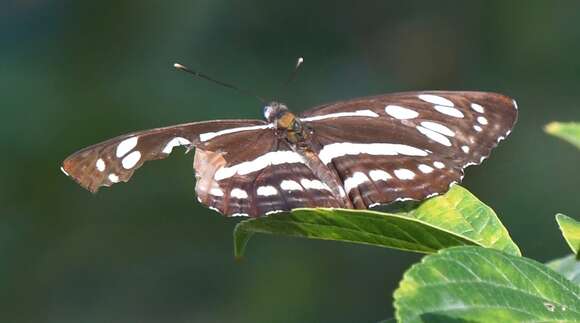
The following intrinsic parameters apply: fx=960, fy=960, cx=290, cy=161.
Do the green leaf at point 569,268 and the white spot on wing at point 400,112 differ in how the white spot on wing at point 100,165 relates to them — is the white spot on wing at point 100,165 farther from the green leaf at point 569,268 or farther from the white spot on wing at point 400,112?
the green leaf at point 569,268

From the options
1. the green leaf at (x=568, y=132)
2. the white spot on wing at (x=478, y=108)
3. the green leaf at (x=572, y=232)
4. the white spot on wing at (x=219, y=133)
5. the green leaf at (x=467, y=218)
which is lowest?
the green leaf at (x=572, y=232)

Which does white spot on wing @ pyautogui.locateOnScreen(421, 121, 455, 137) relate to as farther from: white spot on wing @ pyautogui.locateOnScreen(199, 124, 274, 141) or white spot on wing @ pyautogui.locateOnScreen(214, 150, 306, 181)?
white spot on wing @ pyautogui.locateOnScreen(199, 124, 274, 141)

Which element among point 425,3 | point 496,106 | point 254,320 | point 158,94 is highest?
point 425,3

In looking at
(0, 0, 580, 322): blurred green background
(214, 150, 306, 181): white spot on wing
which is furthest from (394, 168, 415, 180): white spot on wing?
(0, 0, 580, 322): blurred green background

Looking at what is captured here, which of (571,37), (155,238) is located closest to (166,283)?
(155,238)

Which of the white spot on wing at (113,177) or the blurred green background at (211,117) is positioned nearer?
the white spot on wing at (113,177)

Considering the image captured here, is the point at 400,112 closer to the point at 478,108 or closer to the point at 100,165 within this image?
the point at 478,108

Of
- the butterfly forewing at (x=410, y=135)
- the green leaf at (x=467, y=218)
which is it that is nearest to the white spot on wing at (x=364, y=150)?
the butterfly forewing at (x=410, y=135)

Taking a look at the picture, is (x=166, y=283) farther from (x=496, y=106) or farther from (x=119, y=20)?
(x=496, y=106)
